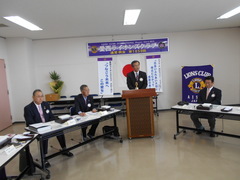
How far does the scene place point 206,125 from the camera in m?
4.40

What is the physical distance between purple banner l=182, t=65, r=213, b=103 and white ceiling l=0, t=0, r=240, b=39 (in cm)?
139

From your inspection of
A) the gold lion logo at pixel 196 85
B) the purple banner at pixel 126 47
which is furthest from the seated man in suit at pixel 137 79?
the gold lion logo at pixel 196 85

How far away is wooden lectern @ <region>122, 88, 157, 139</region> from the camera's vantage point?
11.5ft

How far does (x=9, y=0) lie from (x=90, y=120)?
2.47m

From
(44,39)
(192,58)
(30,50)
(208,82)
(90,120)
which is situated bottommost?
(90,120)

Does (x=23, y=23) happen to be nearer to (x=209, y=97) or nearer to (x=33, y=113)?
(x=33, y=113)

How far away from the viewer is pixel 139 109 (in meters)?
3.57

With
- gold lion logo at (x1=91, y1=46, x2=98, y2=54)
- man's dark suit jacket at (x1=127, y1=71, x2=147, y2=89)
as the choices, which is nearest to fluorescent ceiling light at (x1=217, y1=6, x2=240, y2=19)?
man's dark suit jacket at (x1=127, y1=71, x2=147, y2=89)

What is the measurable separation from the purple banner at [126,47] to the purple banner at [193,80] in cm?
124

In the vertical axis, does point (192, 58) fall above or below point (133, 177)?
above

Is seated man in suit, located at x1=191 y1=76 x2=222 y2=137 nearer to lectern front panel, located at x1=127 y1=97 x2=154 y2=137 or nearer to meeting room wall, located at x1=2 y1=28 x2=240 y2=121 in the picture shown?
lectern front panel, located at x1=127 y1=97 x2=154 y2=137

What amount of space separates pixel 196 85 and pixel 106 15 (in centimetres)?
365

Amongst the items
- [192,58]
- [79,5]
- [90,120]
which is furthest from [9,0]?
[192,58]

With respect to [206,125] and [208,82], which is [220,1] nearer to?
[208,82]
